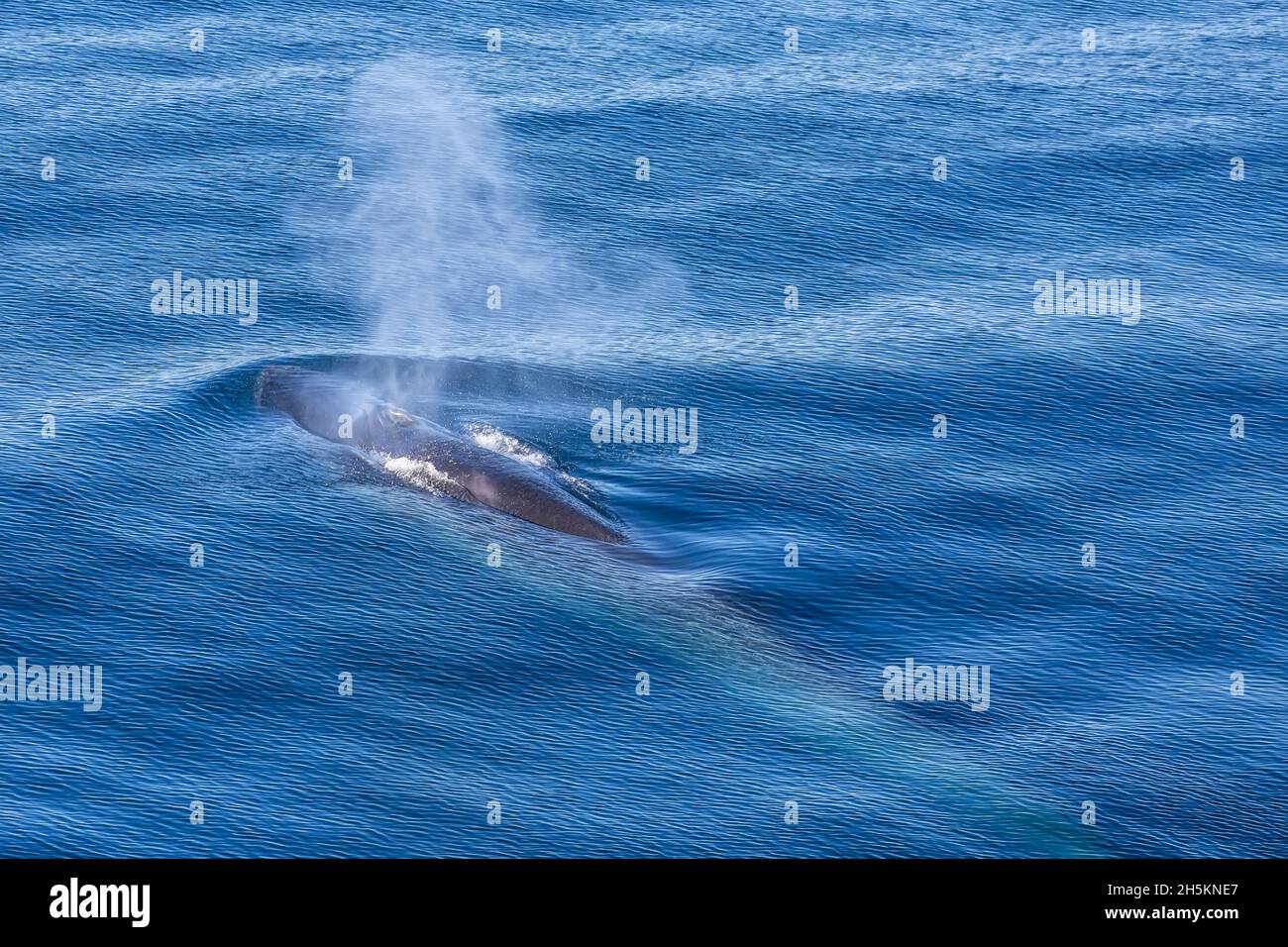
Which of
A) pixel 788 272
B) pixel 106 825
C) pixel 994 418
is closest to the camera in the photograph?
pixel 106 825

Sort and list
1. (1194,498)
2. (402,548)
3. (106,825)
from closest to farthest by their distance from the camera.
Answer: (106,825) → (402,548) → (1194,498)

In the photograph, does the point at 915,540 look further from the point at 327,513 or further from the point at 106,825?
the point at 106,825

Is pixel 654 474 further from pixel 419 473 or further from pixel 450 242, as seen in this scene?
pixel 450 242

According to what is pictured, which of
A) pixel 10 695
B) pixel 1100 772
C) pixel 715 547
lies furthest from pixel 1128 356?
pixel 10 695

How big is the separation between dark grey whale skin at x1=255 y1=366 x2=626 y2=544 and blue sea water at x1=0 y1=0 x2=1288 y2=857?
4.82 ft

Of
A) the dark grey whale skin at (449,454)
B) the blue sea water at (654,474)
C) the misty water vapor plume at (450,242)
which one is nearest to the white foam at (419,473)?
the dark grey whale skin at (449,454)

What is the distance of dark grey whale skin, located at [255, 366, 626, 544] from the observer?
380 feet

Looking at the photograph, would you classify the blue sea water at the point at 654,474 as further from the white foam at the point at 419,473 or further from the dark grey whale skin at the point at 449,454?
the dark grey whale skin at the point at 449,454

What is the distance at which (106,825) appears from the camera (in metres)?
91.4

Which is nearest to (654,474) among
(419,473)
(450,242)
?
(419,473)

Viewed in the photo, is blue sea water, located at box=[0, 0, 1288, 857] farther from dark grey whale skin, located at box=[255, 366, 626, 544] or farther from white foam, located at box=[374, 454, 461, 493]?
dark grey whale skin, located at box=[255, 366, 626, 544]

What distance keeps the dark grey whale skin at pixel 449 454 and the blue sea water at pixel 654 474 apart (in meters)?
1.47

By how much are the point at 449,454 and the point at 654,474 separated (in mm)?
14167

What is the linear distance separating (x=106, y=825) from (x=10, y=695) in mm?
13952
